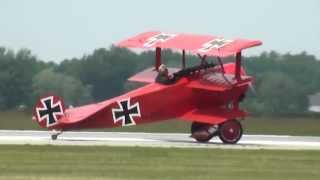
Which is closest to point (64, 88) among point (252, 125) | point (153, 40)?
point (252, 125)

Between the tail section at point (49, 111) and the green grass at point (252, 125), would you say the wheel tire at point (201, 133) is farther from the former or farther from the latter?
the green grass at point (252, 125)

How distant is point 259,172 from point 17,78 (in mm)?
49885

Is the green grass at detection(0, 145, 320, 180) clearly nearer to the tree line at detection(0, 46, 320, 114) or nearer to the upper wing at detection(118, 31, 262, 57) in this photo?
the upper wing at detection(118, 31, 262, 57)

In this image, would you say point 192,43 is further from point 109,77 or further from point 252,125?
point 109,77

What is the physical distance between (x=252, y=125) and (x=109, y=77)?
30.4 metres

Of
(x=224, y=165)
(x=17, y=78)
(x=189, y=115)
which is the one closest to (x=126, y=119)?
(x=189, y=115)

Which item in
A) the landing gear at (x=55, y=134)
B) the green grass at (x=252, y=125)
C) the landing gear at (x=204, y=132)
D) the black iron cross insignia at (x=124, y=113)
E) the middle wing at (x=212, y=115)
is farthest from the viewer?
the green grass at (x=252, y=125)

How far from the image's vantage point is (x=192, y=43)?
136 ft

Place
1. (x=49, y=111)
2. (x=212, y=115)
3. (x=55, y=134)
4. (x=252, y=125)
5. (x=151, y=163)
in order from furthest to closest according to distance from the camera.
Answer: (x=252, y=125), (x=212, y=115), (x=55, y=134), (x=49, y=111), (x=151, y=163)

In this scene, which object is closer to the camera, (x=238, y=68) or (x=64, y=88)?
(x=238, y=68)

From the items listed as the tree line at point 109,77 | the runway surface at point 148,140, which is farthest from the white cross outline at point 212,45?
the tree line at point 109,77

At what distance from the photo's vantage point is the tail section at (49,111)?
38562 millimetres

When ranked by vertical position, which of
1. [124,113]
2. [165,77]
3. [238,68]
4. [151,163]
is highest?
[238,68]

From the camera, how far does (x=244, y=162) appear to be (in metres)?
30.8
